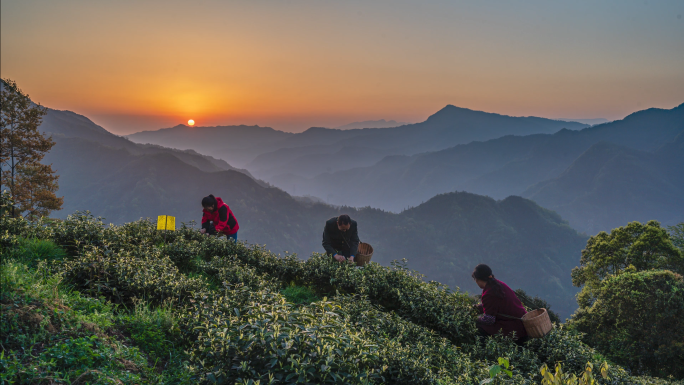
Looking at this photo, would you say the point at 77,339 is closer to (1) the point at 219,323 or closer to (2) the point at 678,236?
A: (1) the point at 219,323

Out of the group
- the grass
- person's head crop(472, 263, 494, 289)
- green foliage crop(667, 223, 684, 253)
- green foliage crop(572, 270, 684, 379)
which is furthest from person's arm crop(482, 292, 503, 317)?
green foliage crop(667, 223, 684, 253)

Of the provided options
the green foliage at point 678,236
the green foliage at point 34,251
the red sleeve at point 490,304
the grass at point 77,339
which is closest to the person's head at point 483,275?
the red sleeve at point 490,304

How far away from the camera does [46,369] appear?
2830 millimetres

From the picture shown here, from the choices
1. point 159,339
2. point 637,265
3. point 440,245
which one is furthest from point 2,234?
point 440,245

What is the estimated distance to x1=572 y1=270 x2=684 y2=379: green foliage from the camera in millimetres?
8430

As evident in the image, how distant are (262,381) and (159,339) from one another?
194cm

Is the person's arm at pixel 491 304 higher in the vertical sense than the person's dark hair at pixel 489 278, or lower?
lower

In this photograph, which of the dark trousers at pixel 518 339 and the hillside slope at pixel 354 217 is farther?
the hillside slope at pixel 354 217

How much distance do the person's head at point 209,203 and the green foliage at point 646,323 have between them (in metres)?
10.7

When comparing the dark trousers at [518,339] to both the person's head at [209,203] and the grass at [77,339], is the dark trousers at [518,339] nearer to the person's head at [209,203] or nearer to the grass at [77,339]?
the grass at [77,339]

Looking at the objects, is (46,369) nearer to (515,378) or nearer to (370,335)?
(370,335)

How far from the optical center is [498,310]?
561 centimetres

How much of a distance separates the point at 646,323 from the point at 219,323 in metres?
10.5

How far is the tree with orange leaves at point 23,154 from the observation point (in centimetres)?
2016
